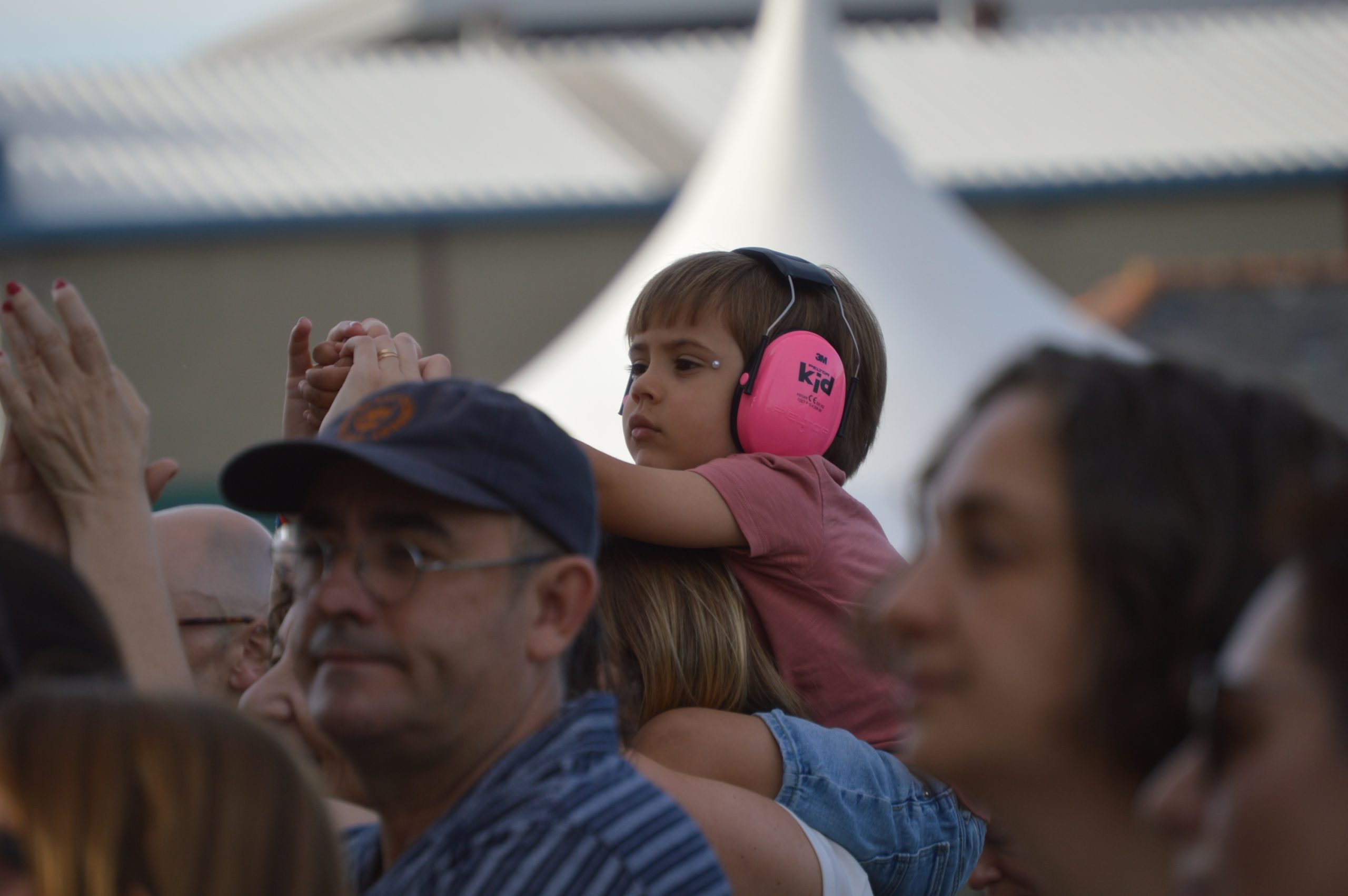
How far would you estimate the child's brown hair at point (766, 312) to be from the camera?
8.05 feet

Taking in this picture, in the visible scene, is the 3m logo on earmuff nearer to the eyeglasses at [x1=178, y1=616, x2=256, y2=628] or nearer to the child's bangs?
the child's bangs

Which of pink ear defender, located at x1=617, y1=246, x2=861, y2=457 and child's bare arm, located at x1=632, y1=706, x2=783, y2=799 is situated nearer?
child's bare arm, located at x1=632, y1=706, x2=783, y2=799

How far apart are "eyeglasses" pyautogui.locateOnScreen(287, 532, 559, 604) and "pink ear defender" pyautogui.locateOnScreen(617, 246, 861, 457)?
821 millimetres

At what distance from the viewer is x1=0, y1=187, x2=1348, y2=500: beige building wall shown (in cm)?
1382

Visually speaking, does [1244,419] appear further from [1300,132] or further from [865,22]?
[865,22]

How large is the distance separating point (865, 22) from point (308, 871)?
2320 centimetres

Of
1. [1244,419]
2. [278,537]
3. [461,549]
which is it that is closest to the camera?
[1244,419]

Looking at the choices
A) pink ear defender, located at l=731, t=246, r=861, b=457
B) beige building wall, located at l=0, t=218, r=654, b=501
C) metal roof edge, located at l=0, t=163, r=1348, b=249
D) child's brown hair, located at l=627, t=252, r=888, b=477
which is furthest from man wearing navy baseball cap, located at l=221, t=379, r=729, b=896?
metal roof edge, located at l=0, t=163, r=1348, b=249

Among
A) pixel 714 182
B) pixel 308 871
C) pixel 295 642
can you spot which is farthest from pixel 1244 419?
pixel 714 182

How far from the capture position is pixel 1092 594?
1.24 metres

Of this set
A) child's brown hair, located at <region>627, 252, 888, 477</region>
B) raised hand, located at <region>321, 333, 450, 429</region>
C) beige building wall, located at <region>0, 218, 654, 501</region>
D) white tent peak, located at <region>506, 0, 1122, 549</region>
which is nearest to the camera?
raised hand, located at <region>321, 333, 450, 429</region>

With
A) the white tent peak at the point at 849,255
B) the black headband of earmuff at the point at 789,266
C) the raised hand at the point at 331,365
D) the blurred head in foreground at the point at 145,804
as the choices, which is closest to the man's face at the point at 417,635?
the blurred head in foreground at the point at 145,804

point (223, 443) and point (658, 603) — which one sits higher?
point (658, 603)

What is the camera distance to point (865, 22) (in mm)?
22984
